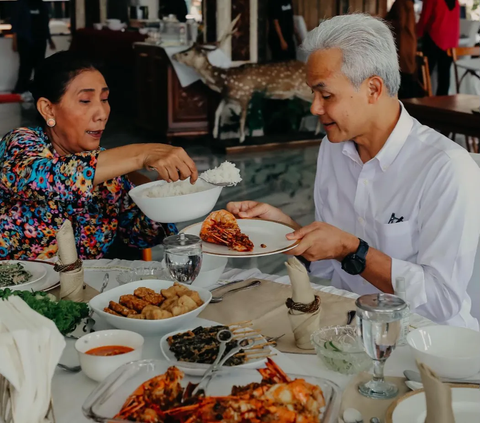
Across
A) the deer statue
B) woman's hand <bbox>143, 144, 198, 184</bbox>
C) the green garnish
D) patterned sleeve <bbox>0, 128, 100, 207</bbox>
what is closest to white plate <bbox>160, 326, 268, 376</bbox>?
the green garnish

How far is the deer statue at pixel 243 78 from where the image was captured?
752 cm

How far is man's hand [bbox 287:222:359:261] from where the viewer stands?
173 centimetres

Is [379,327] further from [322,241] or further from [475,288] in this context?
[475,288]

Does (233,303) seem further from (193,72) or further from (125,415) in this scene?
(193,72)

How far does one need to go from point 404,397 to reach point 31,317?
0.61m

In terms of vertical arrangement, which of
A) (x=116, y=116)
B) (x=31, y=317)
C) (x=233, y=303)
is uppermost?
(x=31, y=317)

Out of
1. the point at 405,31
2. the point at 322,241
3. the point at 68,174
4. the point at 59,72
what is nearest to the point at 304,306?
the point at 322,241

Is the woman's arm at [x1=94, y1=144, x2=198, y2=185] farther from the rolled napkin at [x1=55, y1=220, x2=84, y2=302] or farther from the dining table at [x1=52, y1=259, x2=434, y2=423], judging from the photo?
the dining table at [x1=52, y1=259, x2=434, y2=423]

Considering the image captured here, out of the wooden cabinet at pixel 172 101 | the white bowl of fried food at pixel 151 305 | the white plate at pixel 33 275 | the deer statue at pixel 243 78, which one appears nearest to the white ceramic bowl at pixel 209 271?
the white bowl of fried food at pixel 151 305

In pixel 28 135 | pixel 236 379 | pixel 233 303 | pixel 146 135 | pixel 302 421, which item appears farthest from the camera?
pixel 146 135

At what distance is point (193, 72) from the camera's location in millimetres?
7668

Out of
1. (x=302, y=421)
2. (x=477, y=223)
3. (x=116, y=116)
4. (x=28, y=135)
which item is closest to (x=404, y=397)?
(x=302, y=421)

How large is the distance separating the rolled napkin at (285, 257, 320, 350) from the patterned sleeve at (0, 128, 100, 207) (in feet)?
2.65

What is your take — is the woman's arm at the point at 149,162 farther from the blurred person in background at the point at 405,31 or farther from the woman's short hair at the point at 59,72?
the blurred person in background at the point at 405,31
